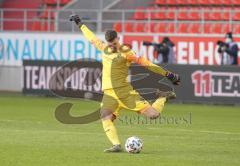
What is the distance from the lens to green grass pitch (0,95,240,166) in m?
14.0

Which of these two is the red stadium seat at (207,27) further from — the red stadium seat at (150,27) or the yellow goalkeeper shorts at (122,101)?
the yellow goalkeeper shorts at (122,101)

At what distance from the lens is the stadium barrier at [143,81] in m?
28.5

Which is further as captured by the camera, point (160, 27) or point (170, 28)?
point (160, 27)

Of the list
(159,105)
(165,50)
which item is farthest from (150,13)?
(159,105)

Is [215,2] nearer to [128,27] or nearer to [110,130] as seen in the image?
[128,27]

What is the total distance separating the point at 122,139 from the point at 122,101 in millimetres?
2537

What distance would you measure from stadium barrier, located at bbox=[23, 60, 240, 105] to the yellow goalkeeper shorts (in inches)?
493

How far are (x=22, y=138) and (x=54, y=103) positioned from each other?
1178 cm

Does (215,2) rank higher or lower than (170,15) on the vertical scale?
higher

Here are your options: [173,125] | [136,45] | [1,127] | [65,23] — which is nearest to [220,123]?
[173,125]

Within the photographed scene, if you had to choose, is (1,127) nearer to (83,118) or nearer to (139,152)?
(83,118)

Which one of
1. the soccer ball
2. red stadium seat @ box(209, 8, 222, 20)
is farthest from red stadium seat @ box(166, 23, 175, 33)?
the soccer ball

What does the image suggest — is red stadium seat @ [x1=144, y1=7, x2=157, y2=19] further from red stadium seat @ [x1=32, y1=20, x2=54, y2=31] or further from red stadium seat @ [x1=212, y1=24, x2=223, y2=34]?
red stadium seat @ [x1=32, y1=20, x2=54, y2=31]

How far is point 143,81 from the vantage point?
28.7 m
